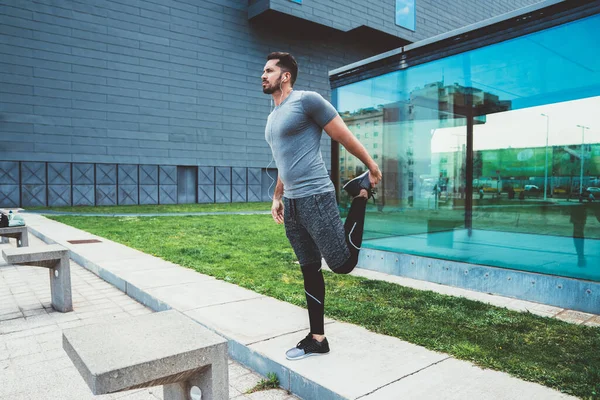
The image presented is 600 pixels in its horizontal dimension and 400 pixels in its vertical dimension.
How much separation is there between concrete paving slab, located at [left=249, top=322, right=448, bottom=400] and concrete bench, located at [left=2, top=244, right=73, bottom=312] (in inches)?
102

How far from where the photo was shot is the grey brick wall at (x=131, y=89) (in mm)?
20188

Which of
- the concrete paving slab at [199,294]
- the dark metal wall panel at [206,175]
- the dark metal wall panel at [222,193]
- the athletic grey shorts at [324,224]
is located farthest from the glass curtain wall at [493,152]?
the dark metal wall panel at [222,193]

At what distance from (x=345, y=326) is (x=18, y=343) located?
112 inches

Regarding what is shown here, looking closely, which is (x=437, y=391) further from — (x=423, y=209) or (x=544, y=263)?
(x=423, y=209)

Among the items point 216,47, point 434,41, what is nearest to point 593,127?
point 434,41

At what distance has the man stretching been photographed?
2816 millimetres

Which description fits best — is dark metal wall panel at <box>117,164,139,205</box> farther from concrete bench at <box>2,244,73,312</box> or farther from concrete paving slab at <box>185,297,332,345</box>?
concrete paving slab at <box>185,297,332,345</box>

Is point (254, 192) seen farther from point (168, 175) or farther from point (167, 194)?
point (168, 175)

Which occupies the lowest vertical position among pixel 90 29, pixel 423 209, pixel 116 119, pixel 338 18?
pixel 423 209

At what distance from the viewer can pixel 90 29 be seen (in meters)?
21.4

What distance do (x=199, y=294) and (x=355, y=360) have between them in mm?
2369

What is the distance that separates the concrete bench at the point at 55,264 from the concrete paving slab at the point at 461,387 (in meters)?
3.64

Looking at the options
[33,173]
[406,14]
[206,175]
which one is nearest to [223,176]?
[206,175]

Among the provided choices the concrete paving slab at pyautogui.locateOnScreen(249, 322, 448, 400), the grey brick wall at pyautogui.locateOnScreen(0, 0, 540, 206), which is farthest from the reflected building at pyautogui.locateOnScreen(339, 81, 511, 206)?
the grey brick wall at pyautogui.locateOnScreen(0, 0, 540, 206)
